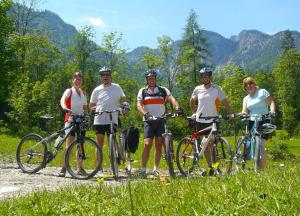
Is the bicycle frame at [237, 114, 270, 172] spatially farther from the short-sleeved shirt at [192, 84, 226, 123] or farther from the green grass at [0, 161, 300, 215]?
the green grass at [0, 161, 300, 215]

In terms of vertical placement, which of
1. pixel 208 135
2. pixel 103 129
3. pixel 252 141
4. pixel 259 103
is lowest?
pixel 252 141

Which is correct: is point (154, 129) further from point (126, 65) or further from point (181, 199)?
point (126, 65)

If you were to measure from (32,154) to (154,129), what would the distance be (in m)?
2.99

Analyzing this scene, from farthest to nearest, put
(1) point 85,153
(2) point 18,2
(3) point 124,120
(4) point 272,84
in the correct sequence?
1. (4) point 272,84
2. (2) point 18,2
3. (3) point 124,120
4. (1) point 85,153

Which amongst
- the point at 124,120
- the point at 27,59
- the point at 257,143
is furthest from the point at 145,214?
the point at 27,59

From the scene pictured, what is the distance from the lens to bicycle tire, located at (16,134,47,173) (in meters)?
10.9

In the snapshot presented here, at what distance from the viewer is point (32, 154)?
11.0m

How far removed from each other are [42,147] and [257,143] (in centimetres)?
475

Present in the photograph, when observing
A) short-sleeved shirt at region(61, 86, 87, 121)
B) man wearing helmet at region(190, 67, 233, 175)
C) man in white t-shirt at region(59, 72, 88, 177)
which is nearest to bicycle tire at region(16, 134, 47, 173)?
man in white t-shirt at region(59, 72, 88, 177)

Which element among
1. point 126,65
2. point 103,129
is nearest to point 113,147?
point 103,129

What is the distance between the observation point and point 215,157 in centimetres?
984

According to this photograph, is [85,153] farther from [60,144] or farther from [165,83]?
[165,83]

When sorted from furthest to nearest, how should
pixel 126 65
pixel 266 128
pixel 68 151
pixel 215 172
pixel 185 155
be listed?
pixel 126 65, pixel 185 155, pixel 68 151, pixel 266 128, pixel 215 172

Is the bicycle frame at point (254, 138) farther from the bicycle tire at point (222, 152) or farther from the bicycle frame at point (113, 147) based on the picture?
the bicycle frame at point (113, 147)
